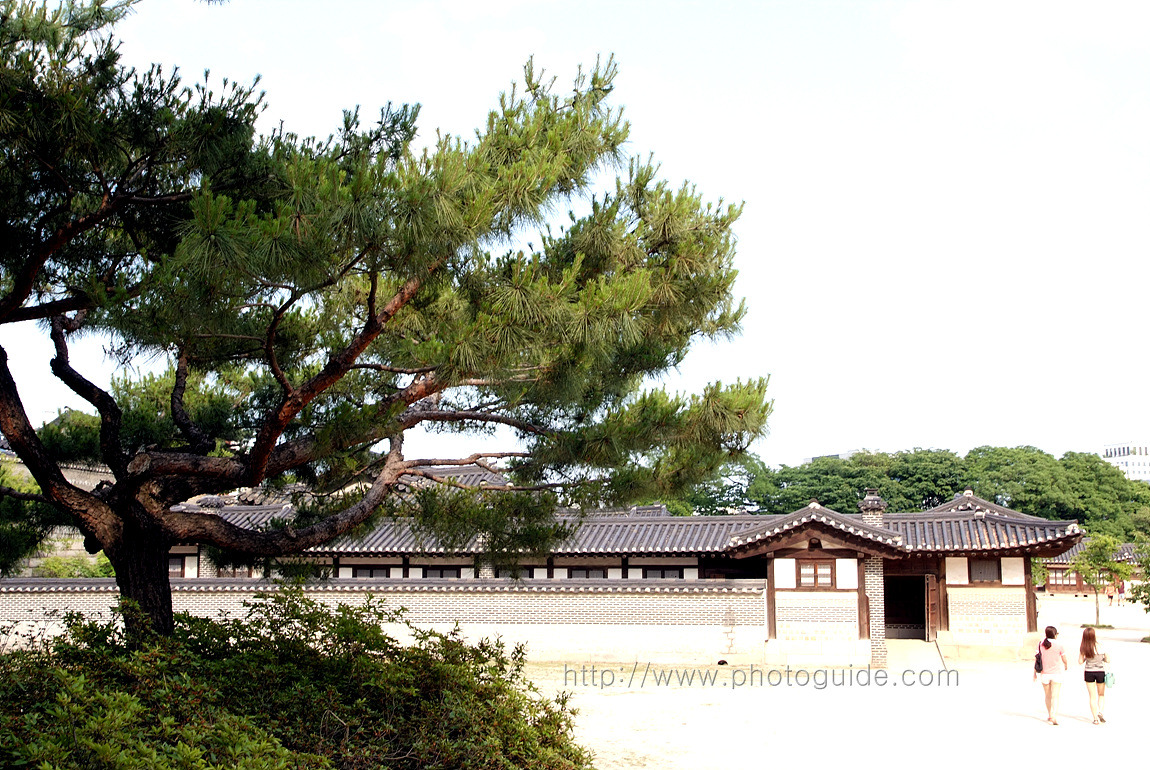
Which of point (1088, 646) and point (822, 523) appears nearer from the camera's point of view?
point (1088, 646)

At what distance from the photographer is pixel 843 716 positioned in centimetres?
1180

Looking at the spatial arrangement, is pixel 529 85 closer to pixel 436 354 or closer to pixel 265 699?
pixel 436 354

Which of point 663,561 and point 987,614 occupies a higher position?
point 663,561

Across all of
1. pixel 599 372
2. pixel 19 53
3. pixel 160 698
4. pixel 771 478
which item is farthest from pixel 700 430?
pixel 771 478

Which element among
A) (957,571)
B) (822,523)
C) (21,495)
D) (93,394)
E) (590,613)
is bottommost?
(590,613)

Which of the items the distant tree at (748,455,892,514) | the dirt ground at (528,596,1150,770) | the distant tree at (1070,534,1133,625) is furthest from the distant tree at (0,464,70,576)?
the distant tree at (748,455,892,514)

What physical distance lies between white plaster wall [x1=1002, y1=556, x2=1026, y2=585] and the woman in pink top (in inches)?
351

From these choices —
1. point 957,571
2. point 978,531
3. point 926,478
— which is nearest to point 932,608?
Answer: point 957,571

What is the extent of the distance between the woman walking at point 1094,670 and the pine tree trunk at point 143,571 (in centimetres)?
965

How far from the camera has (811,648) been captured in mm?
17156

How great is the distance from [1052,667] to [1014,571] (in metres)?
9.24

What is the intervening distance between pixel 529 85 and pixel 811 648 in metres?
13.2

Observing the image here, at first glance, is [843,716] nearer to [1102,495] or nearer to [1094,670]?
[1094,670]

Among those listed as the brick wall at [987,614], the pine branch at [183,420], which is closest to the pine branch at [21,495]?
the pine branch at [183,420]
